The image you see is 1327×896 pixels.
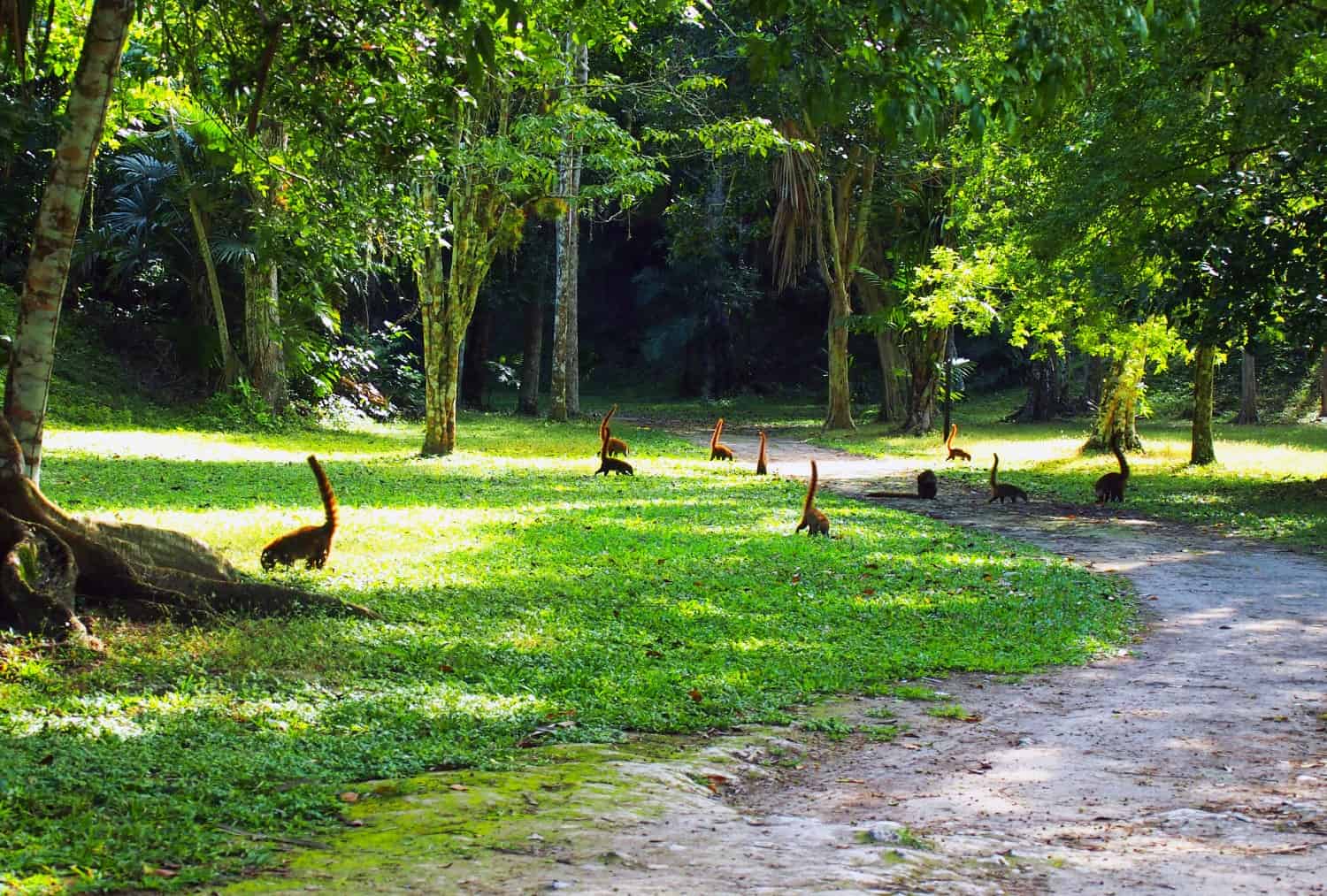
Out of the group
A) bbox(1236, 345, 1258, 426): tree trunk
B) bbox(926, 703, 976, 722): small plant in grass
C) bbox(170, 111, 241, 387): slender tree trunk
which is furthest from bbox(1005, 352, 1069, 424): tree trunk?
bbox(926, 703, 976, 722): small plant in grass

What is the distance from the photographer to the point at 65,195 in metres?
7.69

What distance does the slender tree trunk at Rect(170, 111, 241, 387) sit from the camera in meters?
25.8

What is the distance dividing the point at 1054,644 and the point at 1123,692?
51.8 inches

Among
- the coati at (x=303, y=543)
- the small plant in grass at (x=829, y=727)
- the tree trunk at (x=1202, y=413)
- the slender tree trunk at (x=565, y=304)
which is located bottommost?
the small plant in grass at (x=829, y=727)

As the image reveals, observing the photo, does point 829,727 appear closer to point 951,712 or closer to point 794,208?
point 951,712

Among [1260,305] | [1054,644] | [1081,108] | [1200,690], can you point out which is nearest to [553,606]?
[1054,644]

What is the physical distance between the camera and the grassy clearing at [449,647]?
4949 mm

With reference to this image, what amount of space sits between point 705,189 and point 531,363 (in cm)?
736

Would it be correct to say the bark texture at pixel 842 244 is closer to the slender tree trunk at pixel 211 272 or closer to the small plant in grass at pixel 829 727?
the slender tree trunk at pixel 211 272

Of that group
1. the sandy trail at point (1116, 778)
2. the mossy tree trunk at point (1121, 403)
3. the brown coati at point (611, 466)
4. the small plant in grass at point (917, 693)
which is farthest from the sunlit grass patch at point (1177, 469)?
the small plant in grass at point (917, 693)

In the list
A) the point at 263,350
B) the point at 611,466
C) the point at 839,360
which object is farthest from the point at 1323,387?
the point at 263,350

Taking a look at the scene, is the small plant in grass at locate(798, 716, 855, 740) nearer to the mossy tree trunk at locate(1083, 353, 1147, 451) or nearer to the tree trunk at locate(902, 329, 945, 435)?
the mossy tree trunk at locate(1083, 353, 1147, 451)

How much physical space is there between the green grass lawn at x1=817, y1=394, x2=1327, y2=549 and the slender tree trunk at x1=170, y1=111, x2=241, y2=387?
45.7 feet

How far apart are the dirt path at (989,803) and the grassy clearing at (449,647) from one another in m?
0.55
